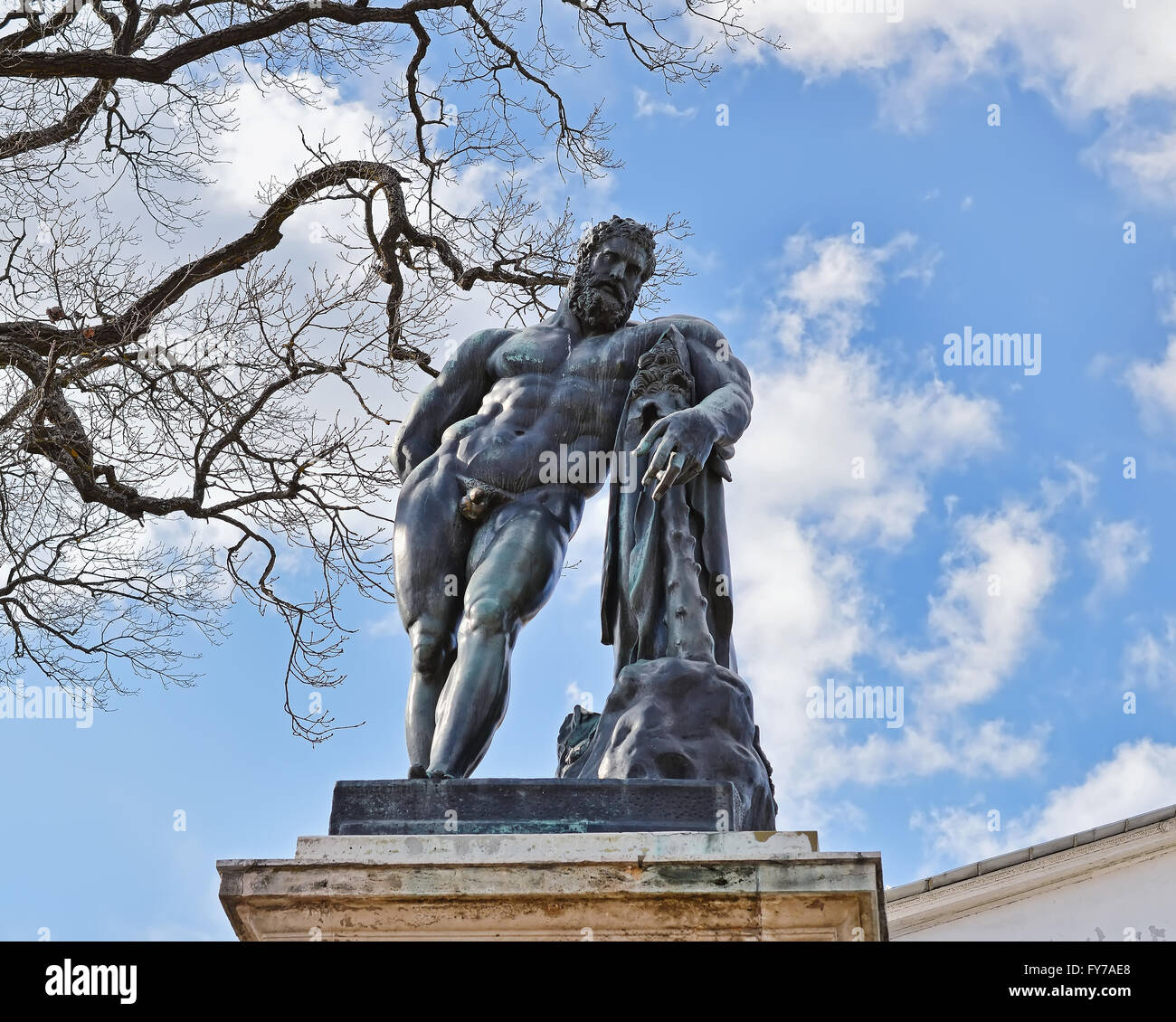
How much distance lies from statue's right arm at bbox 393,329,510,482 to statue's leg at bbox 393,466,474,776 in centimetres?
31

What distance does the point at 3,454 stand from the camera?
32.8ft

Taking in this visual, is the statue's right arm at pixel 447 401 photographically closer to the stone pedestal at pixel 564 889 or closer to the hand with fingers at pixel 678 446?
the hand with fingers at pixel 678 446

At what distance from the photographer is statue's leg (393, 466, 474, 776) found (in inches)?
261

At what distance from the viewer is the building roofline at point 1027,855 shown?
60.1 ft

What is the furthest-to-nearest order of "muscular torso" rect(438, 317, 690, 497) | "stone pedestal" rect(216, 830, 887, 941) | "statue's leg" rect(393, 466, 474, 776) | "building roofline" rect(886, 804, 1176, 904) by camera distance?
"building roofline" rect(886, 804, 1176, 904)
"muscular torso" rect(438, 317, 690, 497)
"statue's leg" rect(393, 466, 474, 776)
"stone pedestal" rect(216, 830, 887, 941)

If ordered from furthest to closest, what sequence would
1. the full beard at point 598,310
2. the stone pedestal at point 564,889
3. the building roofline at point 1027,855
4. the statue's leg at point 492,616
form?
the building roofline at point 1027,855
the full beard at point 598,310
the statue's leg at point 492,616
the stone pedestal at point 564,889

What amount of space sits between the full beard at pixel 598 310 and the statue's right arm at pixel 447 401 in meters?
0.34

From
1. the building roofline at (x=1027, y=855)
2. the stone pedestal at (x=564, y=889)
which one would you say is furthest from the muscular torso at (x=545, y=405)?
the building roofline at (x=1027, y=855)

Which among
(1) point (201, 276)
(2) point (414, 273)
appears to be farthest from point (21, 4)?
(2) point (414, 273)

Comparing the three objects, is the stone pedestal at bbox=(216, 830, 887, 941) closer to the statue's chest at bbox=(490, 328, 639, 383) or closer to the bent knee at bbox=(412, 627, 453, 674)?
the bent knee at bbox=(412, 627, 453, 674)

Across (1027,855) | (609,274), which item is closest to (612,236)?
(609,274)

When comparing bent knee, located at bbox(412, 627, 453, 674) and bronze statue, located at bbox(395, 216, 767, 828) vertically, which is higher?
bronze statue, located at bbox(395, 216, 767, 828)

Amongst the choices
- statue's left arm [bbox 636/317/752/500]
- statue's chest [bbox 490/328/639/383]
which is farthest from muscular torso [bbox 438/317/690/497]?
statue's left arm [bbox 636/317/752/500]
